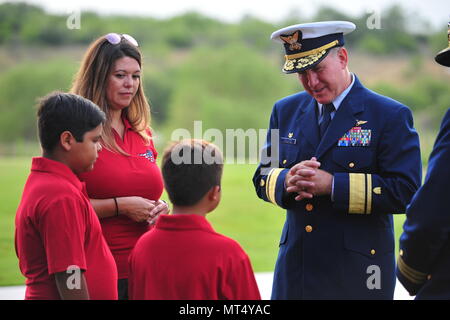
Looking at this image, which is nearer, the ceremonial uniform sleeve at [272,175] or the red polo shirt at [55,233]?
the red polo shirt at [55,233]

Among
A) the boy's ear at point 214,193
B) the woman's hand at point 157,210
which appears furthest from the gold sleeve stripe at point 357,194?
the woman's hand at point 157,210

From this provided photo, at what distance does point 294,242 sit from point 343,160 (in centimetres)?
38

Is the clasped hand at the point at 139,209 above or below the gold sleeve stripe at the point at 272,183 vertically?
below

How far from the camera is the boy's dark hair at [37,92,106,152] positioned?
2.17 meters

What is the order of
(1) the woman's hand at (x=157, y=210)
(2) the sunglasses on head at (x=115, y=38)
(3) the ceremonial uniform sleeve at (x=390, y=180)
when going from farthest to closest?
1. (2) the sunglasses on head at (x=115, y=38)
2. (1) the woman's hand at (x=157, y=210)
3. (3) the ceremonial uniform sleeve at (x=390, y=180)

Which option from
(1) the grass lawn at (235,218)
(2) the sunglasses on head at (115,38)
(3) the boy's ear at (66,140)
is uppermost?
(2) the sunglasses on head at (115,38)

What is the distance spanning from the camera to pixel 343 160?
98.2 inches

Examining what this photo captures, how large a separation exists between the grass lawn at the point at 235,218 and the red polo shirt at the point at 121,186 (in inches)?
134

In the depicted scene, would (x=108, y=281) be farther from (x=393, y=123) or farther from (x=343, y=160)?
(x=393, y=123)

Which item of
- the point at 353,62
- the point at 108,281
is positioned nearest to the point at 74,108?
the point at 108,281

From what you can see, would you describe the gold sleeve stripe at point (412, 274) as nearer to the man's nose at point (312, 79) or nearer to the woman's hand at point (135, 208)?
the man's nose at point (312, 79)

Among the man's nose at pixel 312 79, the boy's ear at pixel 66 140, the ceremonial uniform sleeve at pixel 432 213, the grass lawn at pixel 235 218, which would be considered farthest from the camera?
the grass lawn at pixel 235 218

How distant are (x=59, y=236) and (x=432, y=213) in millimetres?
1138

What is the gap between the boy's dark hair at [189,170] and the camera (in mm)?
2064
